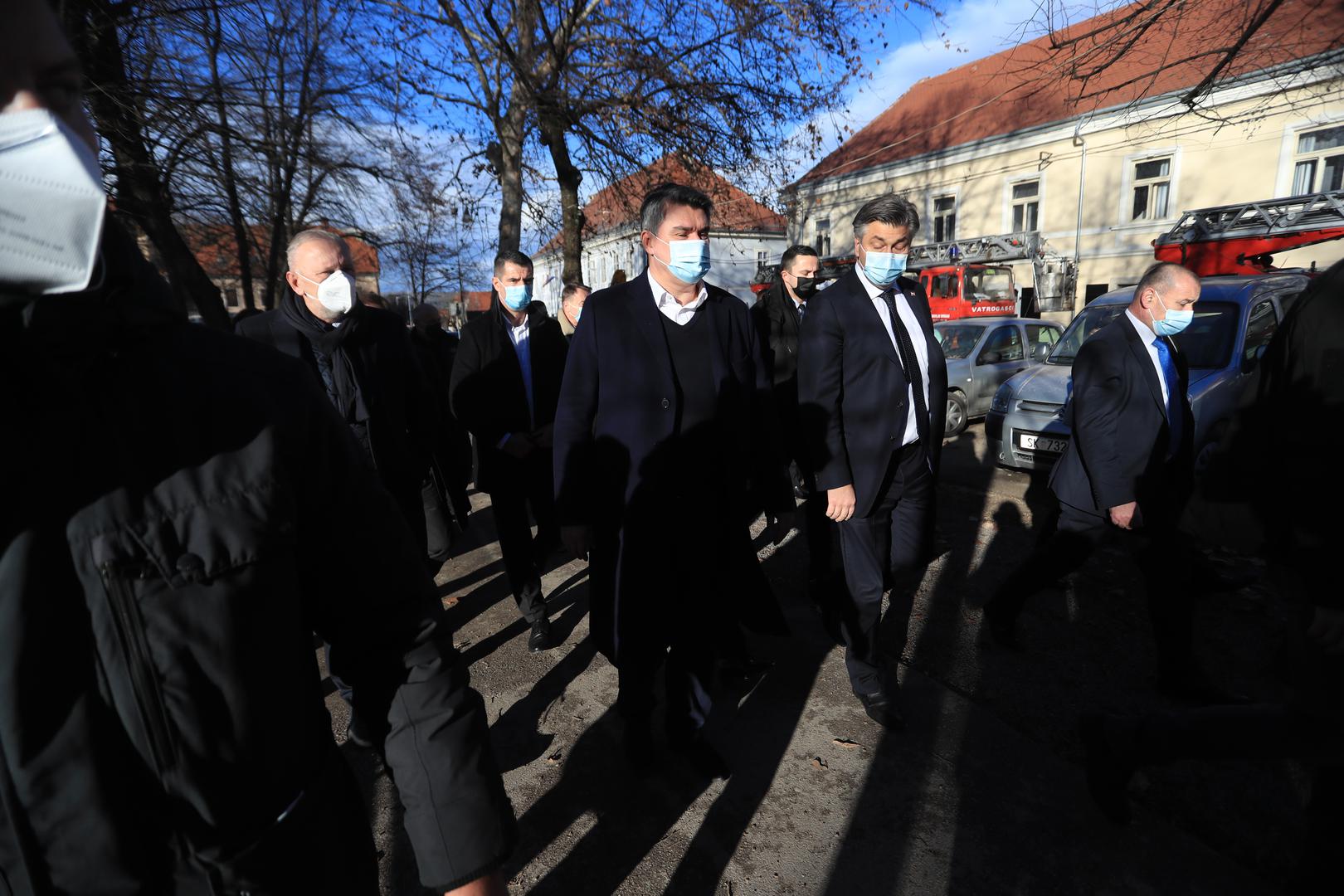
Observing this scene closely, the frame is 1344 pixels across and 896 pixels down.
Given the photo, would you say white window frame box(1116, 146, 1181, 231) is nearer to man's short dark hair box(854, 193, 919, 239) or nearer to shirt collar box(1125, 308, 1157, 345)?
shirt collar box(1125, 308, 1157, 345)

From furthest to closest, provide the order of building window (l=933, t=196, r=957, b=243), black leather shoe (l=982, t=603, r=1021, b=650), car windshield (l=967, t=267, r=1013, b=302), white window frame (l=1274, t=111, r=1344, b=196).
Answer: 1. building window (l=933, t=196, r=957, b=243)
2. car windshield (l=967, t=267, r=1013, b=302)
3. white window frame (l=1274, t=111, r=1344, b=196)
4. black leather shoe (l=982, t=603, r=1021, b=650)

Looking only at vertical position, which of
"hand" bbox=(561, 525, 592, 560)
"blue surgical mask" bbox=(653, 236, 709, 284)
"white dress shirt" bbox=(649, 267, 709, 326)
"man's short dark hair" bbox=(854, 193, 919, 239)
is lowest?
"hand" bbox=(561, 525, 592, 560)

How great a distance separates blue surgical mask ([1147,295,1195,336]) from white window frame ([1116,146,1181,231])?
21.0 meters

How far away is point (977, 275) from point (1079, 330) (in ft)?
36.1

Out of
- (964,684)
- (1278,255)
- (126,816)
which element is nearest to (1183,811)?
(964,684)

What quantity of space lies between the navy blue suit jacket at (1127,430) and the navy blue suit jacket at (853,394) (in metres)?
0.99

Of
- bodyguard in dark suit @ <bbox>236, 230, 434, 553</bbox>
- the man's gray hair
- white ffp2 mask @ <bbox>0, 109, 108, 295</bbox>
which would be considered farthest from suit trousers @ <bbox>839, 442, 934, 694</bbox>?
white ffp2 mask @ <bbox>0, 109, 108, 295</bbox>

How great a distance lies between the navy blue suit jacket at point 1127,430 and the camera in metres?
3.22

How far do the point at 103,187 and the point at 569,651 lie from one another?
3.44m

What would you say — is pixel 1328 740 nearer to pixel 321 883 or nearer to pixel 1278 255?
pixel 321 883

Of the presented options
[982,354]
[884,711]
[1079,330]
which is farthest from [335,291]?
[982,354]

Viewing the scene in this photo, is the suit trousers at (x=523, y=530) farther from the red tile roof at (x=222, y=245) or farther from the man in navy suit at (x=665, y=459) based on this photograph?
the red tile roof at (x=222, y=245)

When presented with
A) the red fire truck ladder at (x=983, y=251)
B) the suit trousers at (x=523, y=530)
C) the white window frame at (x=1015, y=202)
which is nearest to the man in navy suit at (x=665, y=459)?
the suit trousers at (x=523, y=530)

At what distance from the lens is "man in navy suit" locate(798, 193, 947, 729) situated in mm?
2992
